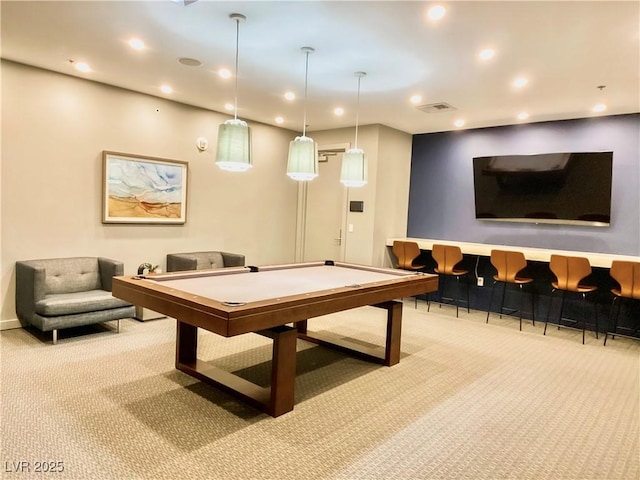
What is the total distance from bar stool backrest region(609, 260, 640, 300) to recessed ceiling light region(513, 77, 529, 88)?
2.19 meters

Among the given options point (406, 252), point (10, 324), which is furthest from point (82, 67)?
point (406, 252)

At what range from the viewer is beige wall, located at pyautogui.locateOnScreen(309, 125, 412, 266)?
258 inches

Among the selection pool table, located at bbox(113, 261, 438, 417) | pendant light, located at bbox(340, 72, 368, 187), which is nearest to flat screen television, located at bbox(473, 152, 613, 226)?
pool table, located at bbox(113, 261, 438, 417)

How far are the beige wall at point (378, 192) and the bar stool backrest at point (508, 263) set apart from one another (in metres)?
1.78

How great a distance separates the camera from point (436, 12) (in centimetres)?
294

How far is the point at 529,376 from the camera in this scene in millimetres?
3816

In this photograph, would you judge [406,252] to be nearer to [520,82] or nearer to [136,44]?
[520,82]

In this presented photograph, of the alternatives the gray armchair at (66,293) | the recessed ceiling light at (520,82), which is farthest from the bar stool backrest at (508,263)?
the gray armchair at (66,293)

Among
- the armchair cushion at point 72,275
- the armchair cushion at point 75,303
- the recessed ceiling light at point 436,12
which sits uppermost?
the recessed ceiling light at point 436,12

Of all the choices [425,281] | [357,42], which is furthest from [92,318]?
[357,42]

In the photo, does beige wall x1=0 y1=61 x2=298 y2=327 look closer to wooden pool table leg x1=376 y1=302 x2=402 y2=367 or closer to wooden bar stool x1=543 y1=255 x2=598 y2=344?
wooden pool table leg x1=376 y1=302 x2=402 y2=367

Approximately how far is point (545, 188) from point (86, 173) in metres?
5.81

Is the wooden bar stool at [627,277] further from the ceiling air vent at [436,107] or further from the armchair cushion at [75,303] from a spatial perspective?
the armchair cushion at [75,303]

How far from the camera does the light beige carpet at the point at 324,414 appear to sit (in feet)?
7.66
